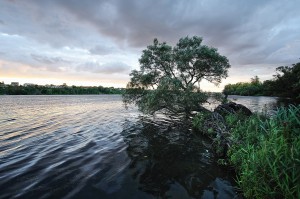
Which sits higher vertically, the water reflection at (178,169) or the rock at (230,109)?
the rock at (230,109)

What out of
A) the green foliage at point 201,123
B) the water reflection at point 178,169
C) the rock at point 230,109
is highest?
the rock at point 230,109

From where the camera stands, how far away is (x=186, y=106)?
2347 centimetres

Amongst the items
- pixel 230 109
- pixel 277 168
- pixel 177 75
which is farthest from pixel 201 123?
pixel 277 168

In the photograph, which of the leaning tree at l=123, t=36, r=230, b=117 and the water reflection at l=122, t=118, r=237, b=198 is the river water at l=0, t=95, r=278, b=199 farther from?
the leaning tree at l=123, t=36, r=230, b=117

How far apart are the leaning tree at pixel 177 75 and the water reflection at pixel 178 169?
22.3ft

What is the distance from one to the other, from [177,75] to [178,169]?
19093mm

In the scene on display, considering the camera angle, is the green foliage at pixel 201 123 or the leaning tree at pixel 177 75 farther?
the leaning tree at pixel 177 75

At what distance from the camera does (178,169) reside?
10703mm

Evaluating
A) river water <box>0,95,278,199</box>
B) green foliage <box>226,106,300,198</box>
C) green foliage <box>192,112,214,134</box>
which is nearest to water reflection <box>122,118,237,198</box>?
river water <box>0,95,278,199</box>

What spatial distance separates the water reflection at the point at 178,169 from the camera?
845cm

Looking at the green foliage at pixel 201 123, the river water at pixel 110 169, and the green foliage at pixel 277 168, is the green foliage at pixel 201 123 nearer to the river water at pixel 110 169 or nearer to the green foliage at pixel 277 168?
the river water at pixel 110 169

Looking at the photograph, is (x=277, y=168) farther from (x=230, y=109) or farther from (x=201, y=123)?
(x=230, y=109)

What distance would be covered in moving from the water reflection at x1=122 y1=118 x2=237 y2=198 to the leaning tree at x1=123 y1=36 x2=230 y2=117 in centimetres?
680

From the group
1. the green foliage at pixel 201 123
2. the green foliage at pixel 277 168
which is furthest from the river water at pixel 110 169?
the green foliage at pixel 201 123
